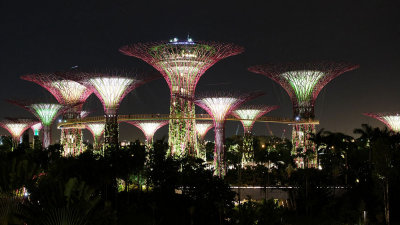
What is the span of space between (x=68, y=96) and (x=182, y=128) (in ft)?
60.9

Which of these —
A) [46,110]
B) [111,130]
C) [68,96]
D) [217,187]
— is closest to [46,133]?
[46,110]

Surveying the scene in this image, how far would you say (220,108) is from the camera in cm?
4784

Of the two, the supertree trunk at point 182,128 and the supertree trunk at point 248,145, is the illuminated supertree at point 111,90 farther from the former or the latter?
the supertree trunk at point 248,145

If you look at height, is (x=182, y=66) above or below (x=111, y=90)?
above

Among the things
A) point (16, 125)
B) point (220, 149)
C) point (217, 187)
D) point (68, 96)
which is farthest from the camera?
point (16, 125)

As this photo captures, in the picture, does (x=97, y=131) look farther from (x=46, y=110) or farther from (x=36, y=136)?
(x=46, y=110)

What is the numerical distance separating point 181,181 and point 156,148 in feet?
20.4

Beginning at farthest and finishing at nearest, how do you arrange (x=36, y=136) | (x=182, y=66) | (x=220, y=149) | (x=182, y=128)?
(x=36, y=136)
(x=220, y=149)
(x=182, y=128)
(x=182, y=66)

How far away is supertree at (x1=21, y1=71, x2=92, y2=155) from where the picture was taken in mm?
57906

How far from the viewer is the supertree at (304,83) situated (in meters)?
49.7

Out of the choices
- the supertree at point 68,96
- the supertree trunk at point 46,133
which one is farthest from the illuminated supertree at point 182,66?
the supertree trunk at point 46,133

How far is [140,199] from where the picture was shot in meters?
32.7

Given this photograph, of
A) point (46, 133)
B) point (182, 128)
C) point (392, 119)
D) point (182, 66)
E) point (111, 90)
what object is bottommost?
point (182, 128)

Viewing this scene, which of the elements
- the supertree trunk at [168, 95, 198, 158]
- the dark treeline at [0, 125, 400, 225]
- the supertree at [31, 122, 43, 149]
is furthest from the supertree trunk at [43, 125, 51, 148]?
the supertree trunk at [168, 95, 198, 158]
